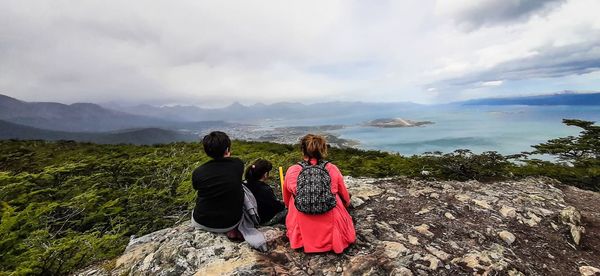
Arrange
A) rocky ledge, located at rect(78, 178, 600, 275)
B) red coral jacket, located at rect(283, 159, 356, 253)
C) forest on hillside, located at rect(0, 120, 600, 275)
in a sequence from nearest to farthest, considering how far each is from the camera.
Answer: rocky ledge, located at rect(78, 178, 600, 275), red coral jacket, located at rect(283, 159, 356, 253), forest on hillside, located at rect(0, 120, 600, 275)

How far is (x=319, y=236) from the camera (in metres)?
4.14

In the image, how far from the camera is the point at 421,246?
14.3ft

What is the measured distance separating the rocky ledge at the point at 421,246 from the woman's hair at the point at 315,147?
1415 mm

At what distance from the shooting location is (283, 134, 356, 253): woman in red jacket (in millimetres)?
4109

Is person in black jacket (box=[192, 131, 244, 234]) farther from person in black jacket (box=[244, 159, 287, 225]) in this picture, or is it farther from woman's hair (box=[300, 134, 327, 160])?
woman's hair (box=[300, 134, 327, 160])

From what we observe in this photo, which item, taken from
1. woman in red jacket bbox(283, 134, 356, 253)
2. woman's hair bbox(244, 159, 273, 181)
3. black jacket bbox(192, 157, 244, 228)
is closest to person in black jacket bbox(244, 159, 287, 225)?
woman's hair bbox(244, 159, 273, 181)

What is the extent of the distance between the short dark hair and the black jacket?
11 cm

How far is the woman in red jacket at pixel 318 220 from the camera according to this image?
4109mm

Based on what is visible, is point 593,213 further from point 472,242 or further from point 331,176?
point 331,176

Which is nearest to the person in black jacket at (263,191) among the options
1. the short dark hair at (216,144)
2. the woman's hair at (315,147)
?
the short dark hair at (216,144)

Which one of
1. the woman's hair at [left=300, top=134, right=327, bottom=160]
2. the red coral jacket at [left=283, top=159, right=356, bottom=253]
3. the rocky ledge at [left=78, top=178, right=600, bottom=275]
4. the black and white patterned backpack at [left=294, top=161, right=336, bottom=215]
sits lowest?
the rocky ledge at [left=78, top=178, right=600, bottom=275]

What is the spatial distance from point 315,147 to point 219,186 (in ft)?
5.06

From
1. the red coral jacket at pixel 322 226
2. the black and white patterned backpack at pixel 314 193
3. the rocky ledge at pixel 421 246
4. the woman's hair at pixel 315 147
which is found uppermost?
the woman's hair at pixel 315 147

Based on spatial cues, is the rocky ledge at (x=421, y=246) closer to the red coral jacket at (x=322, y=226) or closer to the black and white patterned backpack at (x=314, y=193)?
the red coral jacket at (x=322, y=226)
